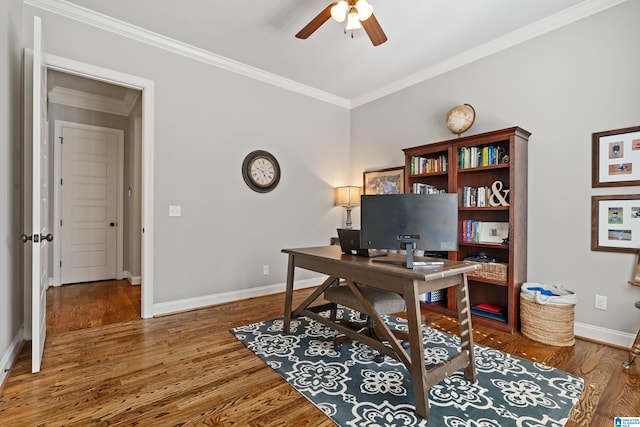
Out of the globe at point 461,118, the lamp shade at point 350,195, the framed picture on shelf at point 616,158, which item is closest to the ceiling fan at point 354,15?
the globe at point 461,118

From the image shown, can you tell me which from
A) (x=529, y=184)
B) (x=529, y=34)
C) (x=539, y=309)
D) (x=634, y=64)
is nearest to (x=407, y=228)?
(x=539, y=309)

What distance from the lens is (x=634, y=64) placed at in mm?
2389

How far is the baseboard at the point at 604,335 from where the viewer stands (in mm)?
2408

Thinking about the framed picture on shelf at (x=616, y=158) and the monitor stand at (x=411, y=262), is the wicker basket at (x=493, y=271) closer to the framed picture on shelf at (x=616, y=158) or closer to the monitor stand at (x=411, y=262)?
the framed picture on shelf at (x=616, y=158)

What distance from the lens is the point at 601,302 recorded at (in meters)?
2.53

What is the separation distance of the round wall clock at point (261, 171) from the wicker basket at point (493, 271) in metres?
2.51

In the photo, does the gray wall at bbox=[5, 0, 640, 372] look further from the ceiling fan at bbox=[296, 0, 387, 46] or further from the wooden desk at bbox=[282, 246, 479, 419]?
the ceiling fan at bbox=[296, 0, 387, 46]

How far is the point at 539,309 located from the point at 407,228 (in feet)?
5.24

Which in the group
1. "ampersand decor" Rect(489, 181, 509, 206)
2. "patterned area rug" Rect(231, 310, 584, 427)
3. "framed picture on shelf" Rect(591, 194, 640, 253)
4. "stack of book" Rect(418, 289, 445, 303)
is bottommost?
"patterned area rug" Rect(231, 310, 584, 427)

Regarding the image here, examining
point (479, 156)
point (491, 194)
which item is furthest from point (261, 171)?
point (491, 194)

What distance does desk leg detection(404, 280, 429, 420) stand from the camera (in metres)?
1.60

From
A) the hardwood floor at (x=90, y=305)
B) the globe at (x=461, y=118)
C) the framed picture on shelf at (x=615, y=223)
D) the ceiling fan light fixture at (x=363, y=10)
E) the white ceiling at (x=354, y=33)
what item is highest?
the white ceiling at (x=354, y=33)

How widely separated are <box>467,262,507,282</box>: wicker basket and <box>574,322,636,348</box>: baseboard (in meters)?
0.68

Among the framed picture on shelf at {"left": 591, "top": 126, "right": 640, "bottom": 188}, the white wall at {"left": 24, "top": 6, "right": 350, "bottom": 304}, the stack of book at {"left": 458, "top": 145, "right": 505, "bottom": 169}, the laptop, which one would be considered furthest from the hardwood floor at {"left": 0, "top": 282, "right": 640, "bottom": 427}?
the stack of book at {"left": 458, "top": 145, "right": 505, "bottom": 169}
